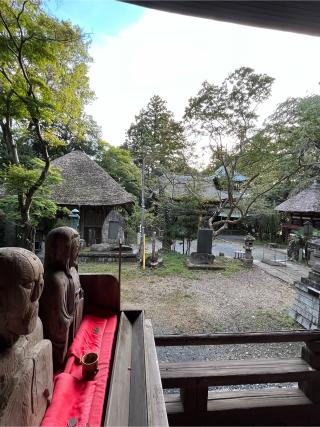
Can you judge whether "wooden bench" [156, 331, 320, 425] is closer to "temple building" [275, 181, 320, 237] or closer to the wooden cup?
the wooden cup

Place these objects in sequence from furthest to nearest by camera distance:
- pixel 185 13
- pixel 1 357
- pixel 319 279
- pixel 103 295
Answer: pixel 319 279, pixel 103 295, pixel 185 13, pixel 1 357

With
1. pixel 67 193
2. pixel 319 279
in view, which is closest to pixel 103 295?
pixel 319 279

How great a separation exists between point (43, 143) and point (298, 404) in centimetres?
374

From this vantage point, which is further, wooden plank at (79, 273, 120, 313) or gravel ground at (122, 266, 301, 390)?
gravel ground at (122, 266, 301, 390)

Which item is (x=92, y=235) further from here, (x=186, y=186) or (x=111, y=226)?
(x=186, y=186)

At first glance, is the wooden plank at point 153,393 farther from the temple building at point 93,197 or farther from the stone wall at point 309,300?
the temple building at point 93,197

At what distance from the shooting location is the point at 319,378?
1.30m

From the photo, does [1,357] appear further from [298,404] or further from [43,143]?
[43,143]

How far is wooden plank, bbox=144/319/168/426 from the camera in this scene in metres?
0.60

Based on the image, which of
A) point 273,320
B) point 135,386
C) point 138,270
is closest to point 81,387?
point 135,386

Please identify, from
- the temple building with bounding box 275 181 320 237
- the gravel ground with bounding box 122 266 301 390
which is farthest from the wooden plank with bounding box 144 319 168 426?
the temple building with bounding box 275 181 320 237

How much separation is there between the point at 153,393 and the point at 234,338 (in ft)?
2.38

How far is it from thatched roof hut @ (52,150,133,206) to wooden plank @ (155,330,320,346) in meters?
6.05

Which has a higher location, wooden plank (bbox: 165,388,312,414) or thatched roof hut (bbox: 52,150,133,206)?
thatched roof hut (bbox: 52,150,133,206)
